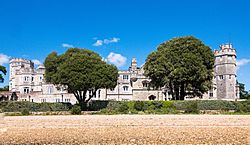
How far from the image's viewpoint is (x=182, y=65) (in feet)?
149

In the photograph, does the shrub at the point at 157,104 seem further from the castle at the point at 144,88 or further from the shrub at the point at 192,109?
the castle at the point at 144,88

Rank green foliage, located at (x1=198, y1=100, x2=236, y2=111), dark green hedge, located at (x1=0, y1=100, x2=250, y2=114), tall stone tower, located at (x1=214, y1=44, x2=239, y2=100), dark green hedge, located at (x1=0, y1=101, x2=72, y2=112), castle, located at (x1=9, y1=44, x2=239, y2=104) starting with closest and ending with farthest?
dark green hedge, located at (x1=0, y1=100, x2=250, y2=114)
green foliage, located at (x1=198, y1=100, x2=236, y2=111)
dark green hedge, located at (x1=0, y1=101, x2=72, y2=112)
tall stone tower, located at (x1=214, y1=44, x2=239, y2=100)
castle, located at (x1=9, y1=44, x2=239, y2=104)

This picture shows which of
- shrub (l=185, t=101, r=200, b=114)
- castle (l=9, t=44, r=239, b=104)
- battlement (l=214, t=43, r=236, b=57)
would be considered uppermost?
battlement (l=214, t=43, r=236, b=57)

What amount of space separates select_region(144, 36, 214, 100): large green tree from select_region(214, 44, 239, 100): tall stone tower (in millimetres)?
17828

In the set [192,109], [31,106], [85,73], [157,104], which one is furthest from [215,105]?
[31,106]

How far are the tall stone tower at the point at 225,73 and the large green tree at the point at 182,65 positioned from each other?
17.8 m

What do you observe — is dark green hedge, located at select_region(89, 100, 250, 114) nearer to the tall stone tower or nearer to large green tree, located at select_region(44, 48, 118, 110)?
large green tree, located at select_region(44, 48, 118, 110)

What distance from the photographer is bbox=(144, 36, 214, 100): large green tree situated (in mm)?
44781

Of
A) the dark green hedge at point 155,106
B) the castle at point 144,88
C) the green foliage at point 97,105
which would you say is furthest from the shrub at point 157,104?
the castle at point 144,88

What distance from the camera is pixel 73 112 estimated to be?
35.5m

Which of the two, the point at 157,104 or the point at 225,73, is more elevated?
the point at 225,73

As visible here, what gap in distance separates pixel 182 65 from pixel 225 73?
2309 centimetres

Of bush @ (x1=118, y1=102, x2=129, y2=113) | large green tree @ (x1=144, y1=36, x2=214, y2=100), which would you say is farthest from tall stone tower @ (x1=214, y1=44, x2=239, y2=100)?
bush @ (x1=118, y1=102, x2=129, y2=113)

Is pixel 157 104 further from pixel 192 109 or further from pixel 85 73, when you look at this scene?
pixel 85 73
